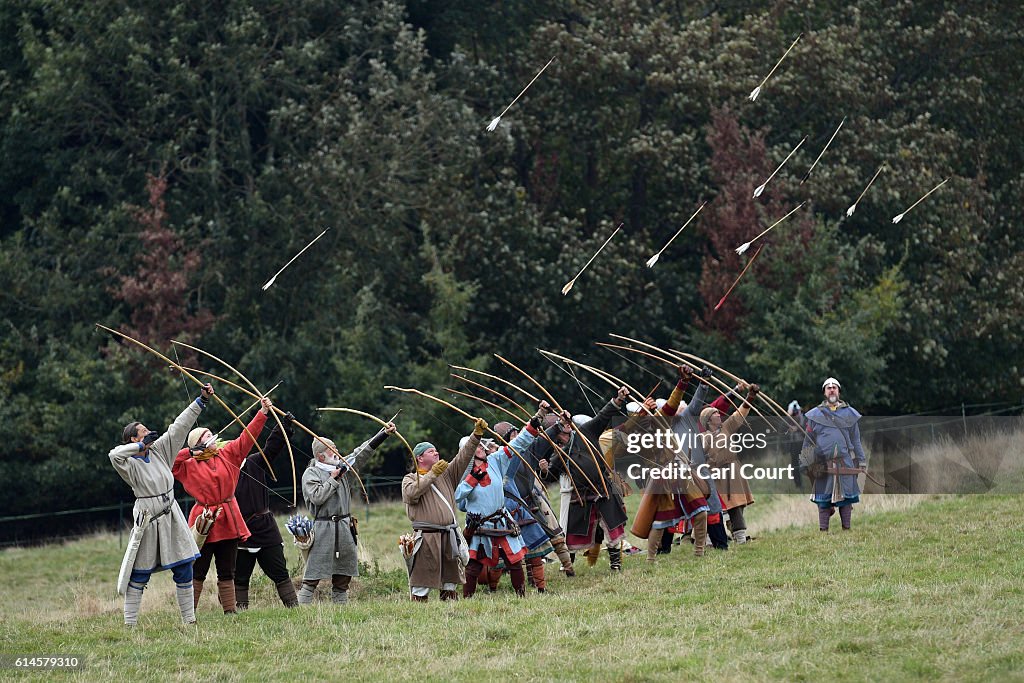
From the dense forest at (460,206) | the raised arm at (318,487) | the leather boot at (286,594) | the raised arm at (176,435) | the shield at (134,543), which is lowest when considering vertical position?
the leather boot at (286,594)

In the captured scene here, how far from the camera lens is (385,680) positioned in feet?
33.3

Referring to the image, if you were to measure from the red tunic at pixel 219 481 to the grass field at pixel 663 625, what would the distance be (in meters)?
0.79

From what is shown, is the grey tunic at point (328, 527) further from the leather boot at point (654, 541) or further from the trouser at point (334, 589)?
the leather boot at point (654, 541)

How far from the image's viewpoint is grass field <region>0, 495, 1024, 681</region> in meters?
10.1

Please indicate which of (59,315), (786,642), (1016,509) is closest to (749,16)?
(59,315)

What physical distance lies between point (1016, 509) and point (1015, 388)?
15.0 metres

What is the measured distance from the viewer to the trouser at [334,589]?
46.3 ft

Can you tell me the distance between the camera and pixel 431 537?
13.5 meters

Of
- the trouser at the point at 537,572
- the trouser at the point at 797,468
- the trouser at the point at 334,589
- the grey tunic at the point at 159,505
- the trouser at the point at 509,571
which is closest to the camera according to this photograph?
the grey tunic at the point at 159,505

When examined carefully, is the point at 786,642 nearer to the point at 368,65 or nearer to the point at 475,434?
the point at 475,434

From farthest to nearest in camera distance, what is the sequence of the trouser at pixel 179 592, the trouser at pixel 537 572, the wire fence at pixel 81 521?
1. the wire fence at pixel 81 521
2. the trouser at pixel 537 572
3. the trouser at pixel 179 592

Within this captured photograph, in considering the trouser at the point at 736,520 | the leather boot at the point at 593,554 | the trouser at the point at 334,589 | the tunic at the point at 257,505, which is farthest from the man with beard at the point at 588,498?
the tunic at the point at 257,505

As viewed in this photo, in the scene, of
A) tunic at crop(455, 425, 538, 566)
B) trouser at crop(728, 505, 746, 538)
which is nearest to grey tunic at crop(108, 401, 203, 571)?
tunic at crop(455, 425, 538, 566)

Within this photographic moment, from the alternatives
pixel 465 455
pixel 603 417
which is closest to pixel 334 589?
pixel 465 455
